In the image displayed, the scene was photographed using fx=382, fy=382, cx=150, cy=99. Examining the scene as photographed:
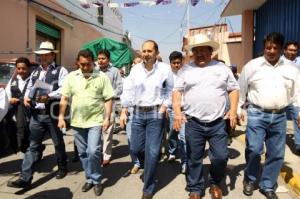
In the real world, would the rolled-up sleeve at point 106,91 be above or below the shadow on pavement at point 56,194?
above

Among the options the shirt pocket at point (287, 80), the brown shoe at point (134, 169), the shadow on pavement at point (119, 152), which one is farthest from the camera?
the shadow on pavement at point (119, 152)

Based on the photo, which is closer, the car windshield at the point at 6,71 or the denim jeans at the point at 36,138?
the denim jeans at the point at 36,138

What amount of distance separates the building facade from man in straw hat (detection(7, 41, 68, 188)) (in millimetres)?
6703

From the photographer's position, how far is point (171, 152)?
20.5ft

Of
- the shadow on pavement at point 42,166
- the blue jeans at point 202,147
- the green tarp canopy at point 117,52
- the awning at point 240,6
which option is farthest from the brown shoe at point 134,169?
the awning at point 240,6

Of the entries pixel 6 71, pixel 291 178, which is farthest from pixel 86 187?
pixel 6 71

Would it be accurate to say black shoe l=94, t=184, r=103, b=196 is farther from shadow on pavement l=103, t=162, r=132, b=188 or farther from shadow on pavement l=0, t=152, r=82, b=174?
shadow on pavement l=0, t=152, r=82, b=174

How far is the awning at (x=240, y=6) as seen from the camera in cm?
1282

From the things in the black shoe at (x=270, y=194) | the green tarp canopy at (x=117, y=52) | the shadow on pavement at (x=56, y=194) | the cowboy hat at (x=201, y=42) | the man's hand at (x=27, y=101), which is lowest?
the shadow on pavement at (x=56, y=194)

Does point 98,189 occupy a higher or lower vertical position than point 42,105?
lower

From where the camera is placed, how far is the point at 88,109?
4.68m

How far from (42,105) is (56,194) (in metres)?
1.17

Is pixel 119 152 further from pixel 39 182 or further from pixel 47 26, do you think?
pixel 47 26

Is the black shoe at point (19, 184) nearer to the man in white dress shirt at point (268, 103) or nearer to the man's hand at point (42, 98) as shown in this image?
the man's hand at point (42, 98)
